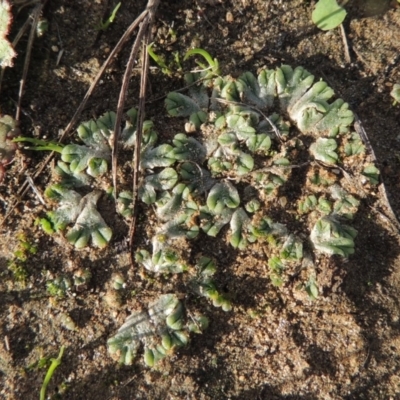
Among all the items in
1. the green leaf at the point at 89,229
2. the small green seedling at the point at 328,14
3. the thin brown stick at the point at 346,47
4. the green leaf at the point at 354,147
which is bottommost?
the green leaf at the point at 89,229

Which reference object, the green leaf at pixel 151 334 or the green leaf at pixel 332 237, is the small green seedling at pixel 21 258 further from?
the green leaf at pixel 332 237

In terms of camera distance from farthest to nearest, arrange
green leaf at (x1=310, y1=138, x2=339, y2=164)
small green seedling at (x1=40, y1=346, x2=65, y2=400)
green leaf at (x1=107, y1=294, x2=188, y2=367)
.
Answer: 1. green leaf at (x1=310, y1=138, x2=339, y2=164)
2. green leaf at (x1=107, y1=294, x2=188, y2=367)
3. small green seedling at (x1=40, y1=346, x2=65, y2=400)

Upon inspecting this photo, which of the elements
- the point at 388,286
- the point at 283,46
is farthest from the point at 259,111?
the point at 388,286

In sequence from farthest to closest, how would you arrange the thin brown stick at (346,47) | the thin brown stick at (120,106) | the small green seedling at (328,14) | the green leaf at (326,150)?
1. the thin brown stick at (346,47)
2. the small green seedling at (328,14)
3. the green leaf at (326,150)
4. the thin brown stick at (120,106)

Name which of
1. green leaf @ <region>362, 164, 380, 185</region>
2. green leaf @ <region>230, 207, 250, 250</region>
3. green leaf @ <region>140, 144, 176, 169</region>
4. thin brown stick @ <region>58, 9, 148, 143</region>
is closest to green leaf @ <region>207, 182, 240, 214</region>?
green leaf @ <region>230, 207, 250, 250</region>

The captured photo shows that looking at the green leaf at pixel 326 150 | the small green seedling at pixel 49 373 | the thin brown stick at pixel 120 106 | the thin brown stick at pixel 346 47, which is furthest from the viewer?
the thin brown stick at pixel 346 47

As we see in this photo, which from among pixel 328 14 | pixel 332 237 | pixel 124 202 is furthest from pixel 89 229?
pixel 328 14

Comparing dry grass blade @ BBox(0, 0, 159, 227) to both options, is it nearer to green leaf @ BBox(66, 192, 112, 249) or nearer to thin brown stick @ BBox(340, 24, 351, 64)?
green leaf @ BBox(66, 192, 112, 249)

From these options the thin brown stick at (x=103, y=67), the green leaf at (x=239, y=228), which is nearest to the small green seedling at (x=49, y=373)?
the green leaf at (x=239, y=228)
